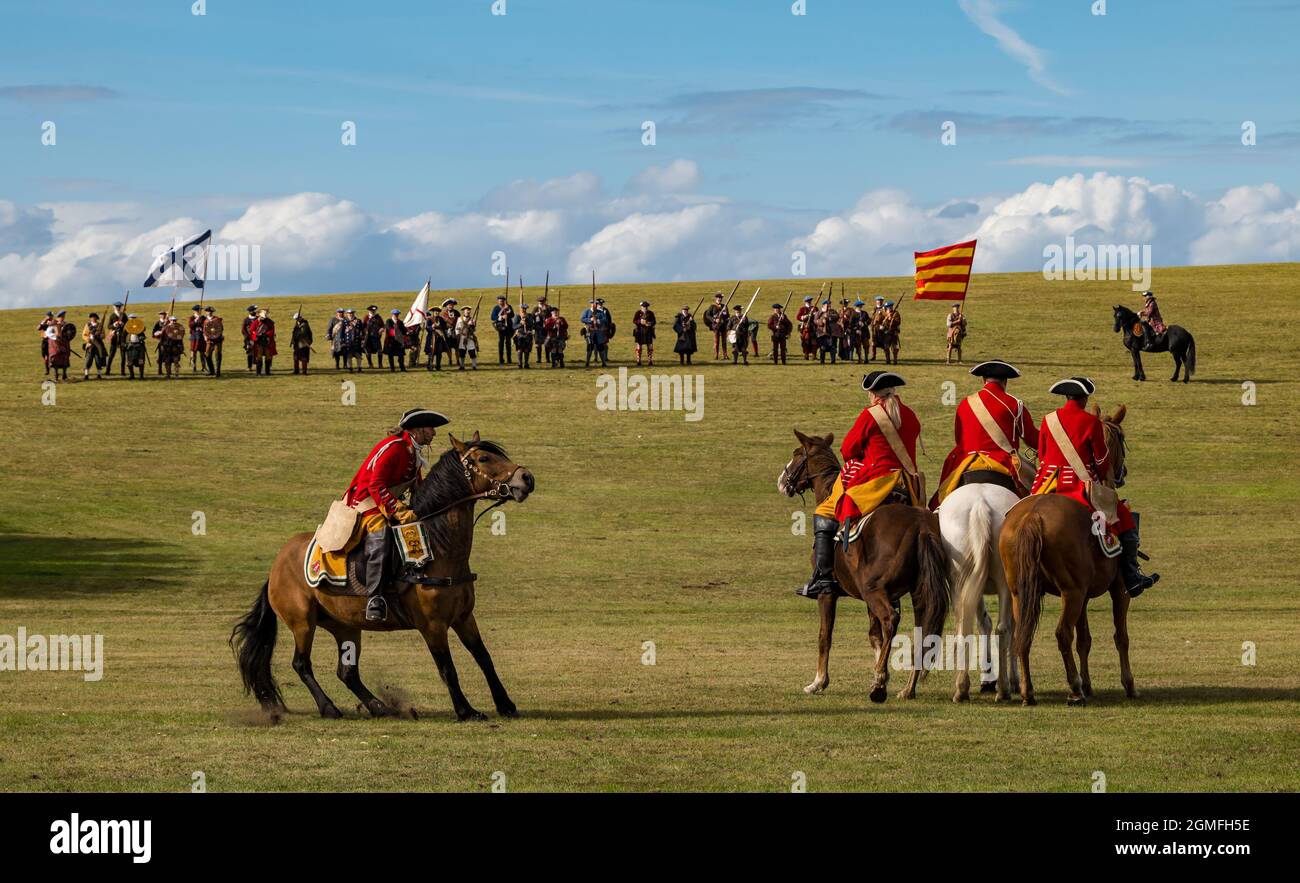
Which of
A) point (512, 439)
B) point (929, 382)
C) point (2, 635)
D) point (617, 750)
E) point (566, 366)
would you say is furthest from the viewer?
point (566, 366)

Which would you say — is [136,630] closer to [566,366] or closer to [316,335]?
[566,366]

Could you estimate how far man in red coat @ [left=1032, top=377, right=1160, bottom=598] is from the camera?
45.3ft

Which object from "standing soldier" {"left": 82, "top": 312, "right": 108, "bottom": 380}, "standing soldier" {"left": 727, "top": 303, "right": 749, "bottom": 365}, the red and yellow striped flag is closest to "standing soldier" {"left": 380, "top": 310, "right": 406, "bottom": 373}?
"standing soldier" {"left": 82, "top": 312, "right": 108, "bottom": 380}

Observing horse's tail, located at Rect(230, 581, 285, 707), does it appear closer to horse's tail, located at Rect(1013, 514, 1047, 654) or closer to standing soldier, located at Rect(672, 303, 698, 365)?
horse's tail, located at Rect(1013, 514, 1047, 654)

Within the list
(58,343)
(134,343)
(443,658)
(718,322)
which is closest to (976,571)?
(443,658)

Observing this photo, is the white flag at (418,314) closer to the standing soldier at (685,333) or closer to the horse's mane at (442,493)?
the standing soldier at (685,333)

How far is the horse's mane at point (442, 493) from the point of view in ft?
40.1

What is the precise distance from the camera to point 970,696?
13.7 metres

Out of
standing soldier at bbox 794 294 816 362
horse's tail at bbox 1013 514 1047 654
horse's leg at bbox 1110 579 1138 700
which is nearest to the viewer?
horse's tail at bbox 1013 514 1047 654

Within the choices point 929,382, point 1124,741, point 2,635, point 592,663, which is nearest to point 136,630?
point 2,635

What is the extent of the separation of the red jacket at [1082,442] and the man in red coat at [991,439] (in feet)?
1.13

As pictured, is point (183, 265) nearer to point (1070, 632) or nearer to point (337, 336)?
point (337, 336)

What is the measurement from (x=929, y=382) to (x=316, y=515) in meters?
20.0

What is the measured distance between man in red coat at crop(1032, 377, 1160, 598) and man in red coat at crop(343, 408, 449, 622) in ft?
16.5
